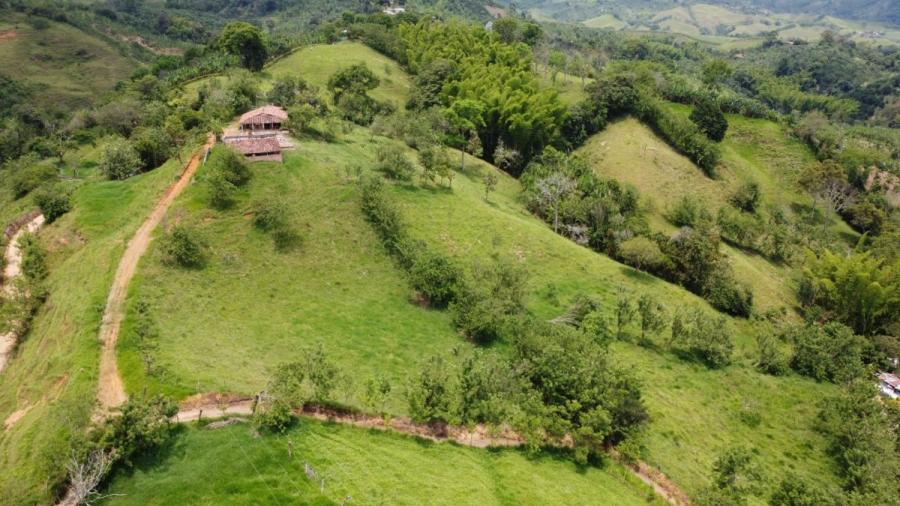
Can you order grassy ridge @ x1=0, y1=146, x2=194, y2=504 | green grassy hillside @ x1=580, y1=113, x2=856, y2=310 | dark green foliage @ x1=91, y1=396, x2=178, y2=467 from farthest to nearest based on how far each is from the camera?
1. green grassy hillside @ x1=580, y1=113, x2=856, y2=310
2. grassy ridge @ x1=0, y1=146, x2=194, y2=504
3. dark green foliage @ x1=91, y1=396, x2=178, y2=467

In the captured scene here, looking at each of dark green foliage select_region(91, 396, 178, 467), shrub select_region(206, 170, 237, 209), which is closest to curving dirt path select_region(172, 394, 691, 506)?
dark green foliage select_region(91, 396, 178, 467)

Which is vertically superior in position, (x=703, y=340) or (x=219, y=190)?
(x=219, y=190)

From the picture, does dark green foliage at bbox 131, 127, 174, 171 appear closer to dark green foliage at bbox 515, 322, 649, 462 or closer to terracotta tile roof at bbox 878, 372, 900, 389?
dark green foliage at bbox 515, 322, 649, 462

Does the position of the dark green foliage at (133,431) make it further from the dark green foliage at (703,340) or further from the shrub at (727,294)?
the shrub at (727,294)

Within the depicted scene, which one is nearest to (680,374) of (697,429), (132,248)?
(697,429)

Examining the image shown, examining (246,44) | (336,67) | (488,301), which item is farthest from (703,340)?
(246,44)

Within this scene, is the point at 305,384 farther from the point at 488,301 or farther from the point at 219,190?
the point at 219,190
